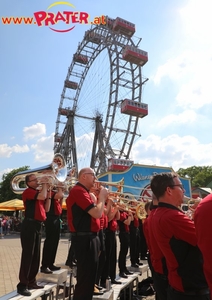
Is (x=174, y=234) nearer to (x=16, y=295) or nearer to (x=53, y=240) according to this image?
(x=16, y=295)

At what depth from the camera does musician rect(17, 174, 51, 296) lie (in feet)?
11.9

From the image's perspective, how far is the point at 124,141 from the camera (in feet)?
85.5

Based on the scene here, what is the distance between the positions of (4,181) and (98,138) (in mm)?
25682

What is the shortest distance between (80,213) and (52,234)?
5.33 ft

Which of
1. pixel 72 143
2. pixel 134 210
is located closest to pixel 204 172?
pixel 72 143

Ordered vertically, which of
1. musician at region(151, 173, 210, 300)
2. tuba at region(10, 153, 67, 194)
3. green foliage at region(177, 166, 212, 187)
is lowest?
musician at region(151, 173, 210, 300)

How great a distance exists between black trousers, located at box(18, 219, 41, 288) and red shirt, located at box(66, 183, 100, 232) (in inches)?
31.4

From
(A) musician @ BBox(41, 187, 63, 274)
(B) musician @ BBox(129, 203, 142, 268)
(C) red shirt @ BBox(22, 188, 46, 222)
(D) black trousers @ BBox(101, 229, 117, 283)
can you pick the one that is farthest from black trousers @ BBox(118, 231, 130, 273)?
(C) red shirt @ BBox(22, 188, 46, 222)

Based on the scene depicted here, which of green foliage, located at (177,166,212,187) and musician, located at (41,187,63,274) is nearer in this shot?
musician, located at (41,187,63,274)

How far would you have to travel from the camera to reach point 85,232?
10.3ft

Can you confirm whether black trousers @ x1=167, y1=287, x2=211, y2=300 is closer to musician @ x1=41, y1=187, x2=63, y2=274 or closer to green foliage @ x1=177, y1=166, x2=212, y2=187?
musician @ x1=41, y1=187, x2=63, y2=274

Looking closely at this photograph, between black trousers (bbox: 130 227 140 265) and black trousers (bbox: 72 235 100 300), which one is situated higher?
black trousers (bbox: 72 235 100 300)

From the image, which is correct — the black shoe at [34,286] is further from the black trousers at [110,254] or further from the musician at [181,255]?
the musician at [181,255]

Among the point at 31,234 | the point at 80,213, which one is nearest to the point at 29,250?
the point at 31,234
